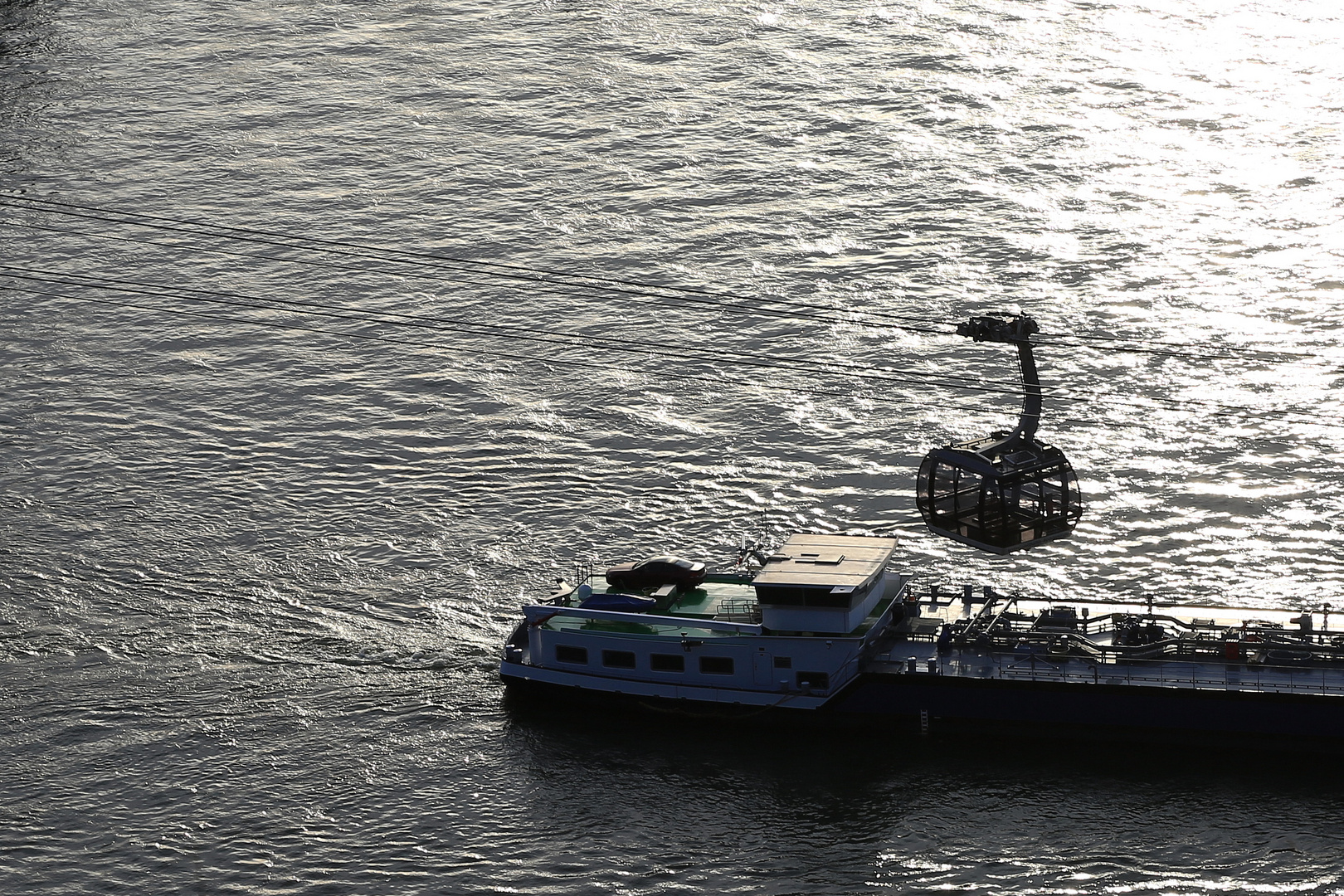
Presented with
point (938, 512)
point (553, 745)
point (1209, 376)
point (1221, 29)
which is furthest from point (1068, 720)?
point (1221, 29)

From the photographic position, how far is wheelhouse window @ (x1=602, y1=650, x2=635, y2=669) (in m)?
66.3

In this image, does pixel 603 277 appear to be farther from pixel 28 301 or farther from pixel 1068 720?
pixel 1068 720

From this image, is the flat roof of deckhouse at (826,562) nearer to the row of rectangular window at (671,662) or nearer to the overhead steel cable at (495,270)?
the row of rectangular window at (671,662)

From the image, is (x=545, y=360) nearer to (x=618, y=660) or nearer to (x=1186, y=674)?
(x=618, y=660)

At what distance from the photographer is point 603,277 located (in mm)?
100875

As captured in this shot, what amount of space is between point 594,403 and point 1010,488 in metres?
34.0

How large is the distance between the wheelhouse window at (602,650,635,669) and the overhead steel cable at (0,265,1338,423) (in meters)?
27.4

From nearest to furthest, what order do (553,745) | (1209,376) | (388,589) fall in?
(553,745), (388,589), (1209,376)

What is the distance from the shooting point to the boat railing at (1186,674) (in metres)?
61.4

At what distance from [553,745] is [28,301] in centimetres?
5465

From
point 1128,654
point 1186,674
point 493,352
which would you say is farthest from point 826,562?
point 493,352

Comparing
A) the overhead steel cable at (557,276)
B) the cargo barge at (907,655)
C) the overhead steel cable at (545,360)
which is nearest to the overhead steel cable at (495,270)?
the overhead steel cable at (557,276)

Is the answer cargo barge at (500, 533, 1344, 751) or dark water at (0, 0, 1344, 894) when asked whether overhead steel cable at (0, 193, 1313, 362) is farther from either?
cargo barge at (500, 533, 1344, 751)

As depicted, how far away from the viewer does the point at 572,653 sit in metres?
66.9
